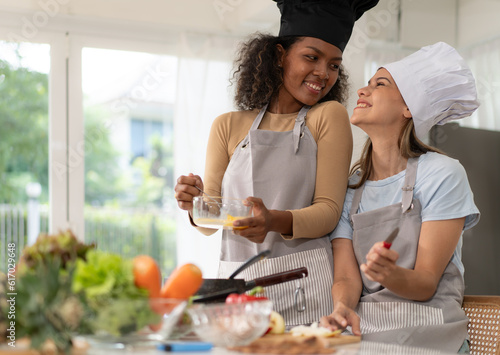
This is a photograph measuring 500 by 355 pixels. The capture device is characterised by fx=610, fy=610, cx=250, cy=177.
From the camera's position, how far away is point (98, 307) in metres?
0.98

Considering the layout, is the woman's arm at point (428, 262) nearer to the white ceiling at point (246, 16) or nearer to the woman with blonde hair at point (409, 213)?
the woman with blonde hair at point (409, 213)

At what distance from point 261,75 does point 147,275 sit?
3.84 ft

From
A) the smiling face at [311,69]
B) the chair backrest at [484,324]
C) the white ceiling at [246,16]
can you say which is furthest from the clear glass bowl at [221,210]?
the white ceiling at [246,16]

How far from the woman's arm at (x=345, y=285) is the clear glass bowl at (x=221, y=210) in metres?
0.35

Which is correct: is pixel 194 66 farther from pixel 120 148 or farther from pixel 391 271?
pixel 120 148

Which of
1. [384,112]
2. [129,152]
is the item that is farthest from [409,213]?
[129,152]

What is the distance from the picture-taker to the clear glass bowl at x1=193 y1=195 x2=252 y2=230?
1.60 metres

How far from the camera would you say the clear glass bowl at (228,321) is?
3.45ft

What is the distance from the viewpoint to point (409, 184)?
A: 1.78 metres

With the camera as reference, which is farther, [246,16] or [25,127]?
[246,16]

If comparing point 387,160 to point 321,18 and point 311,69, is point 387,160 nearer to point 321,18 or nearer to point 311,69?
point 311,69

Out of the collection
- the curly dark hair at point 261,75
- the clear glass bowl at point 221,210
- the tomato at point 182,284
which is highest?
the curly dark hair at point 261,75

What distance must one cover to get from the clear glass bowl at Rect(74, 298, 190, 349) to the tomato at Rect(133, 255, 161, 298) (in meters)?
0.03

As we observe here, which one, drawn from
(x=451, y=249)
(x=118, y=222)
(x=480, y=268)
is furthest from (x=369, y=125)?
(x=118, y=222)
